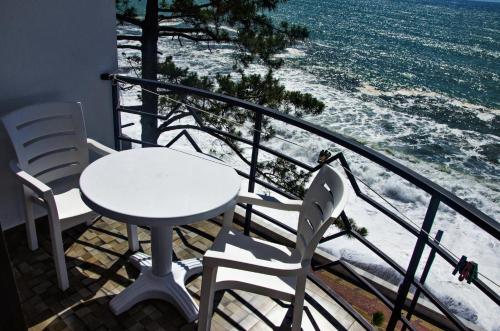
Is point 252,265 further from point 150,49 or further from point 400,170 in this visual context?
point 150,49

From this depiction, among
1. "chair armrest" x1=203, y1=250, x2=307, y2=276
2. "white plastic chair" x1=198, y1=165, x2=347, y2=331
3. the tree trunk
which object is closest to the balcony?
"white plastic chair" x1=198, y1=165, x2=347, y2=331

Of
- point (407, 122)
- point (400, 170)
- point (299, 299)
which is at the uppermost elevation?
point (400, 170)

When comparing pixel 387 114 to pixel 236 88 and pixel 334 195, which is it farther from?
pixel 334 195

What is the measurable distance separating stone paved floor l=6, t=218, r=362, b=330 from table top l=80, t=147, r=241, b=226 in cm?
61

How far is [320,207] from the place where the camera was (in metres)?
1.73

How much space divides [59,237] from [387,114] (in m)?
14.9

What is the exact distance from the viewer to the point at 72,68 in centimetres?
262

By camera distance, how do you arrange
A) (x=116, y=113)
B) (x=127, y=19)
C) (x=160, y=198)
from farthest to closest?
(x=127, y=19), (x=116, y=113), (x=160, y=198)

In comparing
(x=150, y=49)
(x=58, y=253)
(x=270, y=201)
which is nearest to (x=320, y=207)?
(x=270, y=201)

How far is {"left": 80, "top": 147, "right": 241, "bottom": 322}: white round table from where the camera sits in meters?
1.69

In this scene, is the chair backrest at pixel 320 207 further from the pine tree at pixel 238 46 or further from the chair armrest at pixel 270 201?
the pine tree at pixel 238 46

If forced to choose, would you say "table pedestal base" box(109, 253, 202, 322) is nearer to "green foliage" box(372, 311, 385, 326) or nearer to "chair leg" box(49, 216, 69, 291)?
"chair leg" box(49, 216, 69, 291)

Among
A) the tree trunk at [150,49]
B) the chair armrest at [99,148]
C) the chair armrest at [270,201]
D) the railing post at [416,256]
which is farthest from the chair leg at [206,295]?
the tree trunk at [150,49]

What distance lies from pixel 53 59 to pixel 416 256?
2236 millimetres
